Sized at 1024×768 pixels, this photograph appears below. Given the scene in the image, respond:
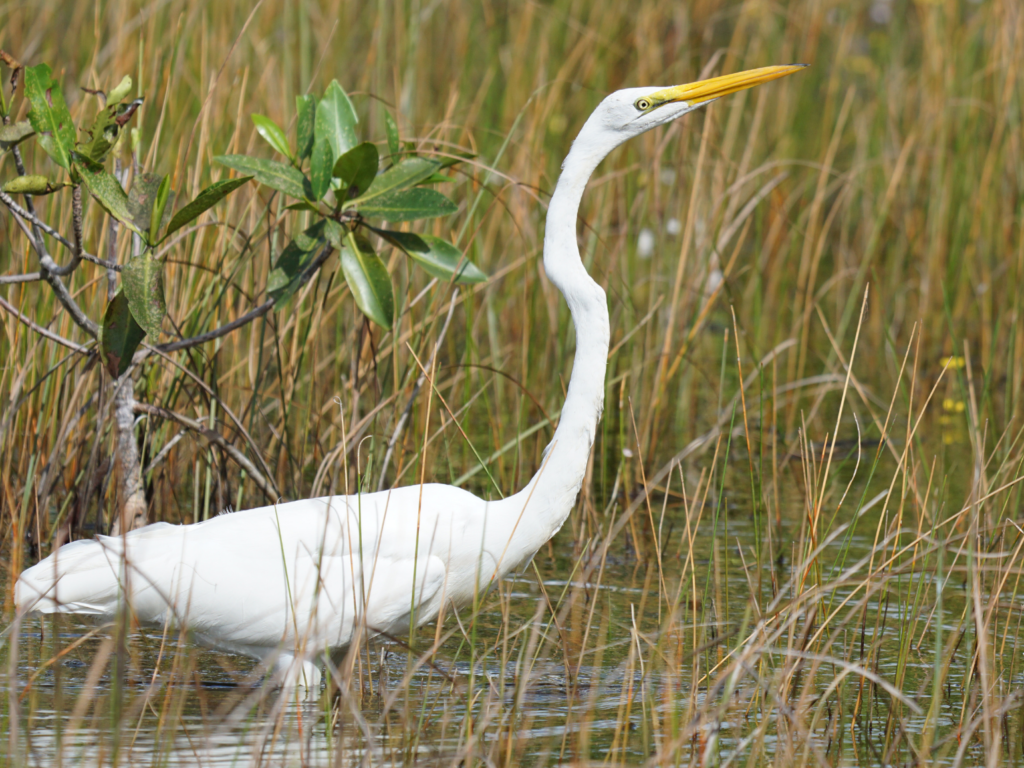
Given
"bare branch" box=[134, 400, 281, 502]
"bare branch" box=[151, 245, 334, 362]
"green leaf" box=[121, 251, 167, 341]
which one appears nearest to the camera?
"green leaf" box=[121, 251, 167, 341]

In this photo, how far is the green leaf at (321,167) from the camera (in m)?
3.37

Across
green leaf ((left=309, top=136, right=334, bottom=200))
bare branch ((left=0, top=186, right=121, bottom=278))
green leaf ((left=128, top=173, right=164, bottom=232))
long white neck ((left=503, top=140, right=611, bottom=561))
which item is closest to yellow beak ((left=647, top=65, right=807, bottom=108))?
long white neck ((left=503, top=140, right=611, bottom=561))

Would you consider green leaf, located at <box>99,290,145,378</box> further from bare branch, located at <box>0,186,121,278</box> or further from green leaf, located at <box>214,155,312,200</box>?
green leaf, located at <box>214,155,312,200</box>

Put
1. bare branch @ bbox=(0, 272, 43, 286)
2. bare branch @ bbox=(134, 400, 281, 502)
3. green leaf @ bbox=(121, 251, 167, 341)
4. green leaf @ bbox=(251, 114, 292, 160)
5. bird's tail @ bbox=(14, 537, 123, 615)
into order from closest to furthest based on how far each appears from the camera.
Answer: bird's tail @ bbox=(14, 537, 123, 615)
green leaf @ bbox=(121, 251, 167, 341)
bare branch @ bbox=(0, 272, 43, 286)
green leaf @ bbox=(251, 114, 292, 160)
bare branch @ bbox=(134, 400, 281, 502)

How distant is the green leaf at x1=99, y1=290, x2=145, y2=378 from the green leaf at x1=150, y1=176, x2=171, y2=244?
217 mm

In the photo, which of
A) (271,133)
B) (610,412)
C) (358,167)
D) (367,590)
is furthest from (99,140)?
(610,412)

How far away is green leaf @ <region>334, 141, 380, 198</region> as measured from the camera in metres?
3.24

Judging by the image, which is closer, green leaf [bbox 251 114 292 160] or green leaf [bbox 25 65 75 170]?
green leaf [bbox 25 65 75 170]

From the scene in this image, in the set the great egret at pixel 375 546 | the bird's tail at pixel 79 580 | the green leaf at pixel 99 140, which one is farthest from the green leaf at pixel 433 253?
the bird's tail at pixel 79 580

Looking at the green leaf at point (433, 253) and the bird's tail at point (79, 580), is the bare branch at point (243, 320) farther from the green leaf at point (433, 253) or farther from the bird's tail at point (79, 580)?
the bird's tail at point (79, 580)

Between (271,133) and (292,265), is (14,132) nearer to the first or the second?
(271,133)

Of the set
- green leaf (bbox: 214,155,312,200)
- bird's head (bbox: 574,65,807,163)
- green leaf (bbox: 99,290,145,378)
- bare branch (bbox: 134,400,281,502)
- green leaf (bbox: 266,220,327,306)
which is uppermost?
bird's head (bbox: 574,65,807,163)

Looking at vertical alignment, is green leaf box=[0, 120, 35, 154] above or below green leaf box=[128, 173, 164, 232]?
above

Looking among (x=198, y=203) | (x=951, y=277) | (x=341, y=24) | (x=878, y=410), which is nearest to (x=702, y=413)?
(x=878, y=410)
